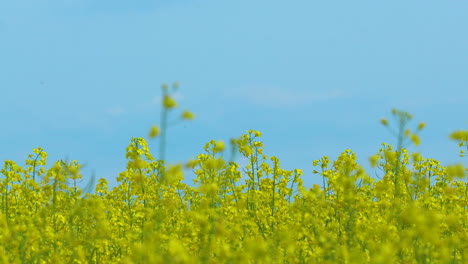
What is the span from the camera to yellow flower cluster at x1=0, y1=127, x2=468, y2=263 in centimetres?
515

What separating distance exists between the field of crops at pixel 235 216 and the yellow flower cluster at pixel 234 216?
0.07 feet

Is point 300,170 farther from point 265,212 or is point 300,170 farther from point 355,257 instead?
point 355,257

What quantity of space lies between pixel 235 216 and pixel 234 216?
1.06 feet

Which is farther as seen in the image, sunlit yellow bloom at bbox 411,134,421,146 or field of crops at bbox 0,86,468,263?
sunlit yellow bloom at bbox 411,134,421,146

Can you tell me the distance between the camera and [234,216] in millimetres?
7590

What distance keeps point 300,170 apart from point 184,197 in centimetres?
258

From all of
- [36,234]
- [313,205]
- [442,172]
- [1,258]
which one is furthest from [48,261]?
[442,172]

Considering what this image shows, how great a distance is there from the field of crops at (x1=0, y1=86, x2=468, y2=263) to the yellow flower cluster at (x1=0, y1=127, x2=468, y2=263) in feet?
0.07

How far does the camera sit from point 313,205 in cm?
793

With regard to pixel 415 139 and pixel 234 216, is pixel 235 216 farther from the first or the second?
pixel 415 139

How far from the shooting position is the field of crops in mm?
5004

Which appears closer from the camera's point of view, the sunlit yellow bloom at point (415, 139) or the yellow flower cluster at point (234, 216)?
the yellow flower cluster at point (234, 216)

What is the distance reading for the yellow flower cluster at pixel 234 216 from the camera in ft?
16.9

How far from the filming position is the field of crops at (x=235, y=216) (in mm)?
5004
